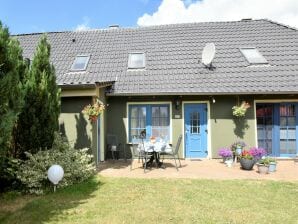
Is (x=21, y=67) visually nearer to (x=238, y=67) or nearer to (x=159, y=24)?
(x=238, y=67)

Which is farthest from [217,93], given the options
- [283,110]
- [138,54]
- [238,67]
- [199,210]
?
[199,210]

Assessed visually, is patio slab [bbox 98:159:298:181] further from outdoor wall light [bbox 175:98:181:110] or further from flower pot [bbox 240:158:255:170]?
outdoor wall light [bbox 175:98:181:110]

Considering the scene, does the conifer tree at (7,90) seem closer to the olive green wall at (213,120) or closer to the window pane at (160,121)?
the olive green wall at (213,120)

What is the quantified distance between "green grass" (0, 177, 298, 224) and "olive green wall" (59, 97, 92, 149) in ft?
5.51

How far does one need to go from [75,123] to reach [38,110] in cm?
195

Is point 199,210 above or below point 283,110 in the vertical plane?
below

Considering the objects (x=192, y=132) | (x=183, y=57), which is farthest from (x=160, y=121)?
(x=183, y=57)

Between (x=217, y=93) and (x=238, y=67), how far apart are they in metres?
1.99

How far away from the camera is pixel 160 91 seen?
11109mm

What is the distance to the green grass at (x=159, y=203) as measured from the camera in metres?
5.06

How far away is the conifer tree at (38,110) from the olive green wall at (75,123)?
152 cm

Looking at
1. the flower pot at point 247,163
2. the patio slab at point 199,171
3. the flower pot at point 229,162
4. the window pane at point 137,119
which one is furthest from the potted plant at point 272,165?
the window pane at point 137,119

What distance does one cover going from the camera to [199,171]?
8.99 metres

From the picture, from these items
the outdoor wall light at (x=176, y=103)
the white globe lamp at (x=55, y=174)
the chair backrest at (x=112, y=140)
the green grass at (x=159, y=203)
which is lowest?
the green grass at (x=159, y=203)
